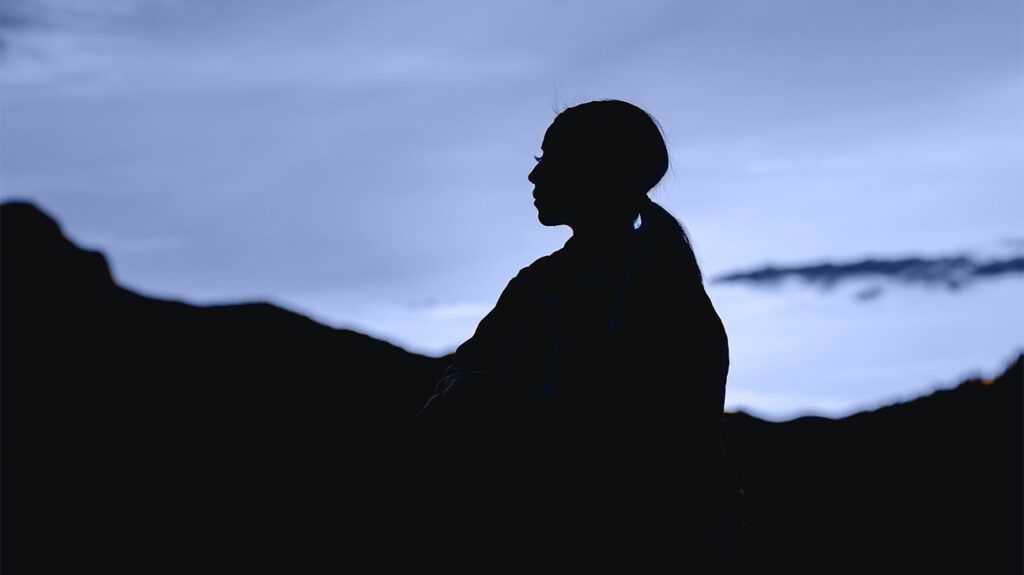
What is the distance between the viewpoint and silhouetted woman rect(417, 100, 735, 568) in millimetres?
3270

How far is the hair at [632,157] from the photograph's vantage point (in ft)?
11.6

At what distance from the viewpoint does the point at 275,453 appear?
8930 millimetres

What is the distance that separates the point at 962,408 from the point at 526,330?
45.1 feet

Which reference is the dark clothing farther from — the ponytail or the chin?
the chin

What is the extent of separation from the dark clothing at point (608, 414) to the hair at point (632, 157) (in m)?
0.05

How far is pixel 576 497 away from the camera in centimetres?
328

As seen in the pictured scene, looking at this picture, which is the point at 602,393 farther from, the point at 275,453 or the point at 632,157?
the point at 275,453

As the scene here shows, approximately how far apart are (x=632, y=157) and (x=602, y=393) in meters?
0.91

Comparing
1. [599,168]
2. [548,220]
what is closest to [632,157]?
[599,168]

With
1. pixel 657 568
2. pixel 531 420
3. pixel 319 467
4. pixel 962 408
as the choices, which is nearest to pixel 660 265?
pixel 531 420

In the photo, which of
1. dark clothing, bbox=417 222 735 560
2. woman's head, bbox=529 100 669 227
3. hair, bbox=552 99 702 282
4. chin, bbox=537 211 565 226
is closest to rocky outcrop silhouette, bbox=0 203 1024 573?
dark clothing, bbox=417 222 735 560

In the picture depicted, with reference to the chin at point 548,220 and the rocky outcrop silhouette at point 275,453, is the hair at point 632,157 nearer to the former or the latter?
the chin at point 548,220

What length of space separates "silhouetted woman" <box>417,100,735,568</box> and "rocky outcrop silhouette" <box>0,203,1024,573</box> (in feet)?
0.73

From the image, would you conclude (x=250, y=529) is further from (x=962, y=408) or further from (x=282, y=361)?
(x=962, y=408)
